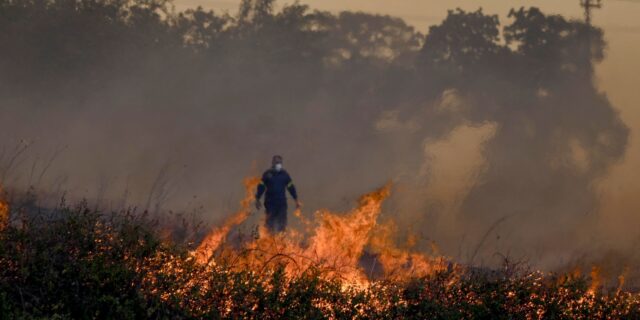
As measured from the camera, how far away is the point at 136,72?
5028 cm

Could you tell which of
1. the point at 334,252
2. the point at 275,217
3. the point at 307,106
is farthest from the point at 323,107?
the point at 334,252

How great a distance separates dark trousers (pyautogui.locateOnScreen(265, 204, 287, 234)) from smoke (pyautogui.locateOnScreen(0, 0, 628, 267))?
17.5 meters

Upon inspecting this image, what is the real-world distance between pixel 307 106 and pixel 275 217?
107 feet

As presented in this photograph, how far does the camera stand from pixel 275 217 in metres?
21.4

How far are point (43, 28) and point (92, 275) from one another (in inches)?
1484

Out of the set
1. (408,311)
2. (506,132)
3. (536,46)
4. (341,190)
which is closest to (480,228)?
(341,190)

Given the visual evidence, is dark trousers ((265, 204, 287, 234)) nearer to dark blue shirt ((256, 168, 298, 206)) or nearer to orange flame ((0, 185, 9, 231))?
dark blue shirt ((256, 168, 298, 206))

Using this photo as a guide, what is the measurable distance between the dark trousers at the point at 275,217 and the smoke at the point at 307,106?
17.5 m

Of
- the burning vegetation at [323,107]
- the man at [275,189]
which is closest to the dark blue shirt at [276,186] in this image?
the man at [275,189]

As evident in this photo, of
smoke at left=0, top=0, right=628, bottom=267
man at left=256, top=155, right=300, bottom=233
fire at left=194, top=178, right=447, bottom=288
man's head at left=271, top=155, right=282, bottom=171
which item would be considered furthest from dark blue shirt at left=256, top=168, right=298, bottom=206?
smoke at left=0, top=0, right=628, bottom=267

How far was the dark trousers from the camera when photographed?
2133cm

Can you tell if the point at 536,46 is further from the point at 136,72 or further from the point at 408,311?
the point at 408,311

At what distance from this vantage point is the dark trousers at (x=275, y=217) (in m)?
21.3

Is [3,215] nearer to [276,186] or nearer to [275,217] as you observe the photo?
[276,186]
